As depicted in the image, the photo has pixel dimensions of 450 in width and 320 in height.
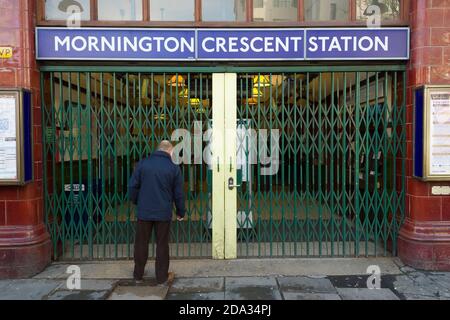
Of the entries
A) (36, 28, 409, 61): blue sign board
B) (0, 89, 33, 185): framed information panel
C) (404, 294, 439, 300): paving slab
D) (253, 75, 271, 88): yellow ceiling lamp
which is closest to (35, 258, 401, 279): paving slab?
(404, 294, 439, 300): paving slab

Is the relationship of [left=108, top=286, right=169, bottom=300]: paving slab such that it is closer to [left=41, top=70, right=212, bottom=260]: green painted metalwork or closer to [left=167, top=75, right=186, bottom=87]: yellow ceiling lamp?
[left=41, top=70, right=212, bottom=260]: green painted metalwork

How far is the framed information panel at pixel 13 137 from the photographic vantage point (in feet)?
18.1

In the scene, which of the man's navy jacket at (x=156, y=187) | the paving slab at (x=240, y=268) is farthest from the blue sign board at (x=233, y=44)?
the paving slab at (x=240, y=268)

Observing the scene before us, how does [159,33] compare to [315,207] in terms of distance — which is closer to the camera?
[159,33]

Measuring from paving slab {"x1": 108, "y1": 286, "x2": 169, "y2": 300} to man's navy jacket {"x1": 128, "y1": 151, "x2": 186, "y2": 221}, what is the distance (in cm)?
89

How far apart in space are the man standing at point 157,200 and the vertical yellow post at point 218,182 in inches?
40.8

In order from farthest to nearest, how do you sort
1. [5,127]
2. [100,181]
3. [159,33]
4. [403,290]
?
[100,181] → [159,33] → [5,127] → [403,290]

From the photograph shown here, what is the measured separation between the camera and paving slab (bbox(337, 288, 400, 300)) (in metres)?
4.91

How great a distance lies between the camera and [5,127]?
5.56 meters

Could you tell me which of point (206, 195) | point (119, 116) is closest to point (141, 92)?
point (119, 116)

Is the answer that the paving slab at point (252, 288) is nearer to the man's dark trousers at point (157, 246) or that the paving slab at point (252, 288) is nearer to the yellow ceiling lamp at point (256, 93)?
the man's dark trousers at point (157, 246)

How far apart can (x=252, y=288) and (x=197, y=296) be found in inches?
28.3
